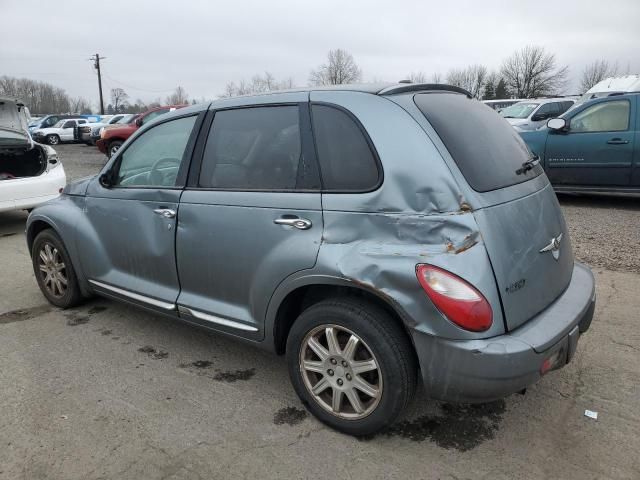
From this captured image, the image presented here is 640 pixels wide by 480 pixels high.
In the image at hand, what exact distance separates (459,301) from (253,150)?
1.47 m

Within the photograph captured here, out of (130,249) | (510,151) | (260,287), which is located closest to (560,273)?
(510,151)

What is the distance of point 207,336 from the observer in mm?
3775

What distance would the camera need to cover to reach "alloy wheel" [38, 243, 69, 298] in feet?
13.8

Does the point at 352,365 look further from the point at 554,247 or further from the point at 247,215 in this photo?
the point at 554,247

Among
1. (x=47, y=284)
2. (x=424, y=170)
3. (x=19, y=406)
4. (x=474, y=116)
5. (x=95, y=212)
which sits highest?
(x=474, y=116)

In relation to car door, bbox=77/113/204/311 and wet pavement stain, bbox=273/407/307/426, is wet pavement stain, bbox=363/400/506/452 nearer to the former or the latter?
wet pavement stain, bbox=273/407/307/426

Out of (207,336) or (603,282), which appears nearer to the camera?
(207,336)

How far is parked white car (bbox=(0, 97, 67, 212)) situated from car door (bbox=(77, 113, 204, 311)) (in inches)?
152

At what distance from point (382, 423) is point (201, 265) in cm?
137

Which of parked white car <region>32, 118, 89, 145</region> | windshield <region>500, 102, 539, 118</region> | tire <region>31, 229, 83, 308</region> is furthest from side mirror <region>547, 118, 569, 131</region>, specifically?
parked white car <region>32, 118, 89, 145</region>

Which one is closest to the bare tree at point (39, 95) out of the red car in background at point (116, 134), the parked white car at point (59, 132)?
the parked white car at point (59, 132)

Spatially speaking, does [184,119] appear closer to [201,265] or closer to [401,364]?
[201,265]

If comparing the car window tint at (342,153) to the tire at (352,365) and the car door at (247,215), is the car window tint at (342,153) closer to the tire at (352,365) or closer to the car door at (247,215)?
the car door at (247,215)

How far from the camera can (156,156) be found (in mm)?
3484
